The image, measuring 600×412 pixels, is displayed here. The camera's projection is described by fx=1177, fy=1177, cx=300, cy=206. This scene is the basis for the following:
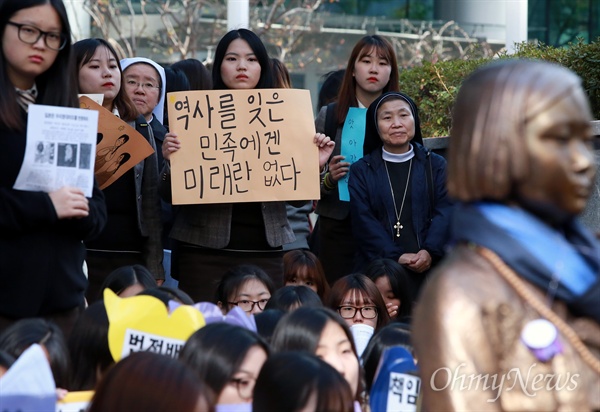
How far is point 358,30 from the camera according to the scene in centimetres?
2630

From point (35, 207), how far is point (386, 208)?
11.4 ft

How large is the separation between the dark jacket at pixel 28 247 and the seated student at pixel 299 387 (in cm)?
130

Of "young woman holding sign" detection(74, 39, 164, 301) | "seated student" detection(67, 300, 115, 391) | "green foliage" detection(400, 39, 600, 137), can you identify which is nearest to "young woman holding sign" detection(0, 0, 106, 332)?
"seated student" detection(67, 300, 115, 391)

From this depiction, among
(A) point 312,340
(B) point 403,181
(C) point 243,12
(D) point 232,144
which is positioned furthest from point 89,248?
(C) point 243,12

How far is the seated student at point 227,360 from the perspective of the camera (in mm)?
3871

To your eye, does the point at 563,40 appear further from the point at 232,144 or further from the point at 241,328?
the point at 241,328

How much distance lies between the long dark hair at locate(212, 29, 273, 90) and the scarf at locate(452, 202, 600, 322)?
4564 mm

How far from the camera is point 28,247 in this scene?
14.9 ft

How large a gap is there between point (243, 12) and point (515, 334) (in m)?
12.7

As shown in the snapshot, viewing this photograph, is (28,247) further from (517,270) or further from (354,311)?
(354,311)

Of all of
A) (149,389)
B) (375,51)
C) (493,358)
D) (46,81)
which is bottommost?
(149,389)

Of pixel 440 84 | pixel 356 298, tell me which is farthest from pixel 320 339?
pixel 440 84

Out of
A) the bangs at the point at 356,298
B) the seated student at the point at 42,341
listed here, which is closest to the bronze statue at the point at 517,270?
the seated student at the point at 42,341

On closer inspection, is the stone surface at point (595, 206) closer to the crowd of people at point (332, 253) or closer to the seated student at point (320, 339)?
the crowd of people at point (332, 253)
